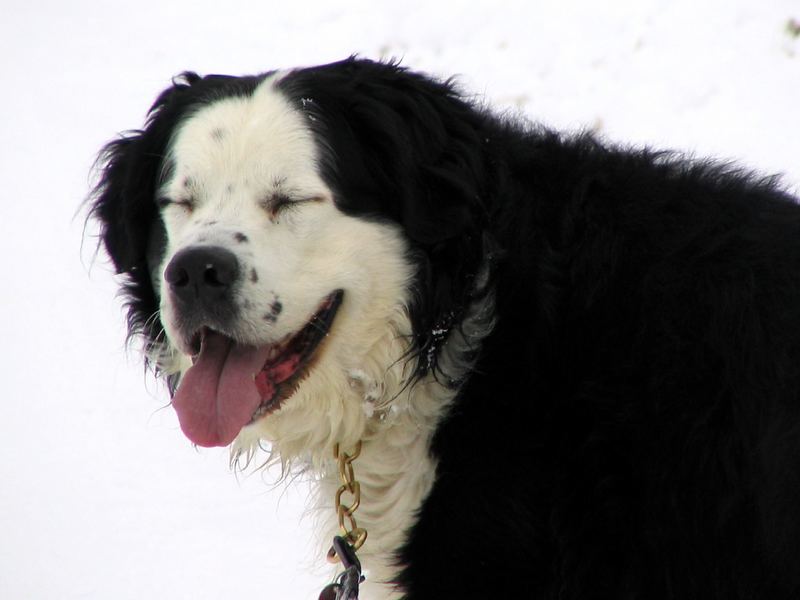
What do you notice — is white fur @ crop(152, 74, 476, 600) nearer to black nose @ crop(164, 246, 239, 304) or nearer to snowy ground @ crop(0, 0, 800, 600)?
black nose @ crop(164, 246, 239, 304)

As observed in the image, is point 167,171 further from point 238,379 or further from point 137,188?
point 238,379

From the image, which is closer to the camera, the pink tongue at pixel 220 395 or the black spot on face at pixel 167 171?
the pink tongue at pixel 220 395

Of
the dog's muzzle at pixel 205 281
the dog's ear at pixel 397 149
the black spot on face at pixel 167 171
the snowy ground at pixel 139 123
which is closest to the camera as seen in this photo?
the dog's muzzle at pixel 205 281

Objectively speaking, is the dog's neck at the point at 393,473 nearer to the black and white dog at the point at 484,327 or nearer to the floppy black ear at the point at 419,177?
the black and white dog at the point at 484,327

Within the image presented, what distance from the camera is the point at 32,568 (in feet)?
13.7

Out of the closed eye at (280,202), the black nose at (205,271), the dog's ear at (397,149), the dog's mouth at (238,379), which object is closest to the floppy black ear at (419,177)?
the dog's ear at (397,149)

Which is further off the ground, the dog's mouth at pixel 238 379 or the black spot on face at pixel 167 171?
the black spot on face at pixel 167 171

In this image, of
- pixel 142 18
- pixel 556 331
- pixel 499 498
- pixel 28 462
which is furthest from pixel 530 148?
pixel 142 18

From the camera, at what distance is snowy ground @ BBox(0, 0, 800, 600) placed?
427cm

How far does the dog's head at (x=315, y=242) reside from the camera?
2664mm

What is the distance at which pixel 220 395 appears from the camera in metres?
2.71

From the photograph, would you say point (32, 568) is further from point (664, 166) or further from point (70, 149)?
point (70, 149)

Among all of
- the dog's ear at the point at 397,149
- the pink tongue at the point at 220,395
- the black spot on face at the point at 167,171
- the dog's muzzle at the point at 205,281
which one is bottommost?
the pink tongue at the point at 220,395

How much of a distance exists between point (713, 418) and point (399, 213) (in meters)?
1.03
